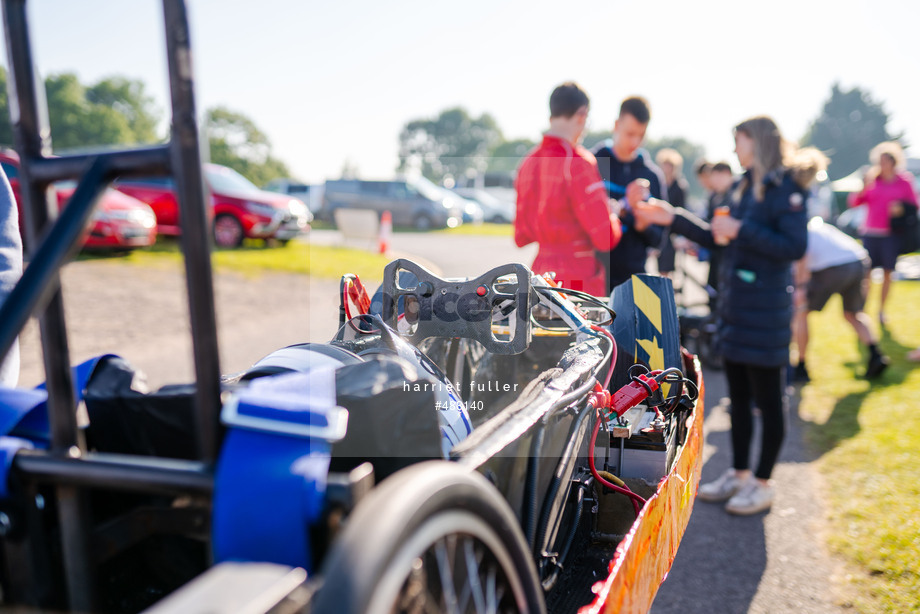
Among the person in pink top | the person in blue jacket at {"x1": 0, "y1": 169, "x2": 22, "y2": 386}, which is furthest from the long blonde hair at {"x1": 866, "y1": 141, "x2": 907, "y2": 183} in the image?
the person in blue jacket at {"x1": 0, "y1": 169, "x2": 22, "y2": 386}

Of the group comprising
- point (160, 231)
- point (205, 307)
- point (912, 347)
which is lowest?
point (912, 347)

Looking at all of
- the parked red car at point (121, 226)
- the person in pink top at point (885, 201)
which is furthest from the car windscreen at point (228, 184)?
the person in pink top at point (885, 201)

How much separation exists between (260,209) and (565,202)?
1084cm

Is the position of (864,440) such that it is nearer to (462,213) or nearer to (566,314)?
(566,314)

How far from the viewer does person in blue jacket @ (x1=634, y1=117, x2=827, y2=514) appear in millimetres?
3391

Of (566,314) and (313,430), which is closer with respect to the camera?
(313,430)

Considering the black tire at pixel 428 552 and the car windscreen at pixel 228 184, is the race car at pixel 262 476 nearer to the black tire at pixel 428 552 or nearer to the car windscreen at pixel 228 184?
the black tire at pixel 428 552

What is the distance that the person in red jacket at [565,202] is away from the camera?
3.52 meters

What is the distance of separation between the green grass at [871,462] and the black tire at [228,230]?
10.8m

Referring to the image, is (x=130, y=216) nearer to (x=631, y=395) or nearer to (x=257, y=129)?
(x=631, y=395)

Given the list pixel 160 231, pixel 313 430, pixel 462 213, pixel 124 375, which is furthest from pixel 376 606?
pixel 462 213

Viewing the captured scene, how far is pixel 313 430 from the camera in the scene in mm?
1076

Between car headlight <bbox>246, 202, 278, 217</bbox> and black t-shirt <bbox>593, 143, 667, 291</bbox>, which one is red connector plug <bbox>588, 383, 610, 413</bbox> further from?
car headlight <bbox>246, 202, 278, 217</bbox>

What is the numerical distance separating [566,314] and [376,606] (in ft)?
6.40
